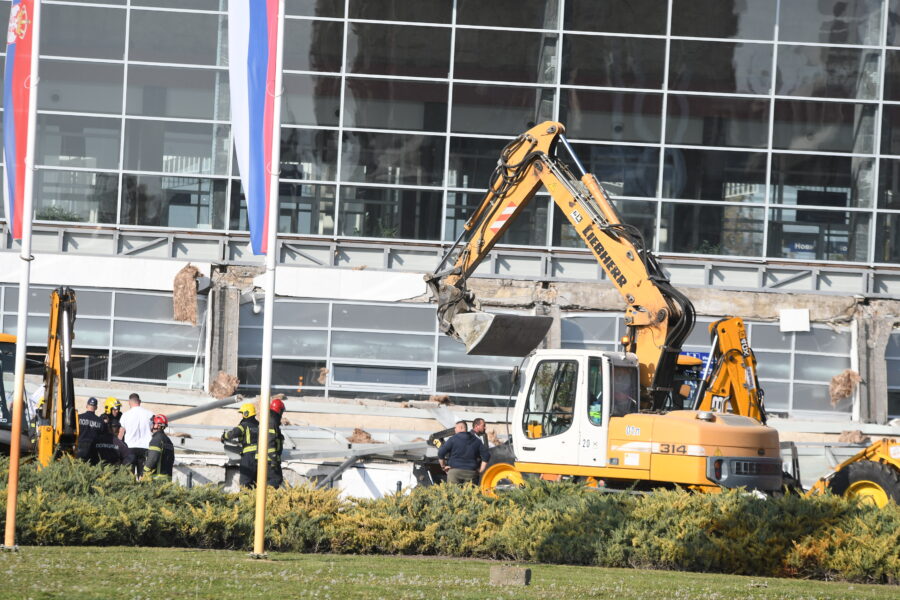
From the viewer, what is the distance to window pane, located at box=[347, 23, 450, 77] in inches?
1072

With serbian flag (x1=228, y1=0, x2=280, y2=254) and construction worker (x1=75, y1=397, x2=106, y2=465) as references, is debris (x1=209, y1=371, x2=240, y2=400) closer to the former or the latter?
construction worker (x1=75, y1=397, x2=106, y2=465)

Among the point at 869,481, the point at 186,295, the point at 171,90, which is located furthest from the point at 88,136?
the point at 869,481

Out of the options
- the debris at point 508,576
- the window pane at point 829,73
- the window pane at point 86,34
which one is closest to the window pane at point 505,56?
the window pane at point 829,73

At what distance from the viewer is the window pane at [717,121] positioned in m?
27.2

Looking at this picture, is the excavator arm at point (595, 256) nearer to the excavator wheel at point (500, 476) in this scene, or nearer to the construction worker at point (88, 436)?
the excavator wheel at point (500, 476)

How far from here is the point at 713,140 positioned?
2730 centimetres

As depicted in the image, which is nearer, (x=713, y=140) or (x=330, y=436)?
(x=330, y=436)

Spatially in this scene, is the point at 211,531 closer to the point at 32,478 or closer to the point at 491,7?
the point at 32,478

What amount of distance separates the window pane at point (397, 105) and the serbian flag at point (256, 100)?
1547cm

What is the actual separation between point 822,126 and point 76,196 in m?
16.1

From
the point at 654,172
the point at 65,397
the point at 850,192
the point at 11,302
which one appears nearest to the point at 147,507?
the point at 65,397

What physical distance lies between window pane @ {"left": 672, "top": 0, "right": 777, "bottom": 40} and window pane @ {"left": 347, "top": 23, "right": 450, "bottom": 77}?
509 cm

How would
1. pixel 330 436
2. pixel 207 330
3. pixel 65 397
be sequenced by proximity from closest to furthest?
1. pixel 65 397
2. pixel 330 436
3. pixel 207 330

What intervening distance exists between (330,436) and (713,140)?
10953 mm
